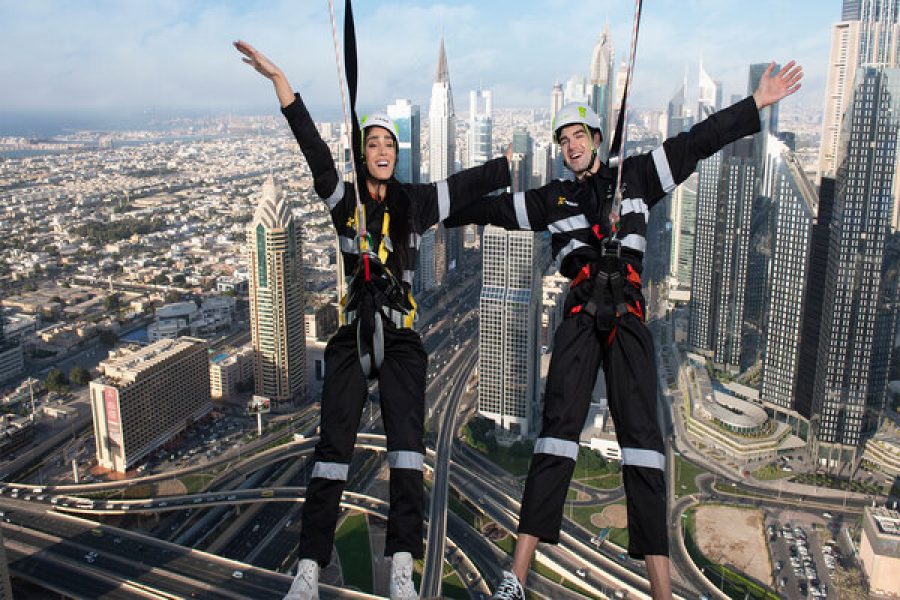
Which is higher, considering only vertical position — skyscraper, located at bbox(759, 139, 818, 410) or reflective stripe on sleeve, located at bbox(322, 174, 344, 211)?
reflective stripe on sleeve, located at bbox(322, 174, 344, 211)

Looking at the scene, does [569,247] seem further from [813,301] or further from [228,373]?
[228,373]

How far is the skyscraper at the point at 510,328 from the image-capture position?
14274 millimetres

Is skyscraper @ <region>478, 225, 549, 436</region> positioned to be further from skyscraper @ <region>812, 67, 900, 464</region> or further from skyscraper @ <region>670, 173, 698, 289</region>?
skyscraper @ <region>670, 173, 698, 289</region>

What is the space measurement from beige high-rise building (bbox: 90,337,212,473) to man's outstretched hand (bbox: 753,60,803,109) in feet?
43.9

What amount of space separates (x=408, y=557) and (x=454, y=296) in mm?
24554

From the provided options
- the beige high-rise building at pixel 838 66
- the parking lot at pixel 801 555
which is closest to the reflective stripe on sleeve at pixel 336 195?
the parking lot at pixel 801 555

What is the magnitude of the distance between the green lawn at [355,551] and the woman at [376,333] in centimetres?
862

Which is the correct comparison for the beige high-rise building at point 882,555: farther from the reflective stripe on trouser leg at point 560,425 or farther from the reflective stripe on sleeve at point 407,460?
the reflective stripe on sleeve at point 407,460

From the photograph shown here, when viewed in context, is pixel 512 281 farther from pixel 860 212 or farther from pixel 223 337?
pixel 223 337

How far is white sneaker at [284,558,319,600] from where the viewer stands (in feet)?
6.25

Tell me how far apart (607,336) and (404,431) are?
2.10 feet

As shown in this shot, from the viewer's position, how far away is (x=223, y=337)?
21.5m

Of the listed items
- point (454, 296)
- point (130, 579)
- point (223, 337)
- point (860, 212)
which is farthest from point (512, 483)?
point (454, 296)

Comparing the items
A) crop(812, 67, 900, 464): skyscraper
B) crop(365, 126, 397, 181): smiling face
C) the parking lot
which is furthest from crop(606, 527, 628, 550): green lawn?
crop(365, 126, 397, 181): smiling face
